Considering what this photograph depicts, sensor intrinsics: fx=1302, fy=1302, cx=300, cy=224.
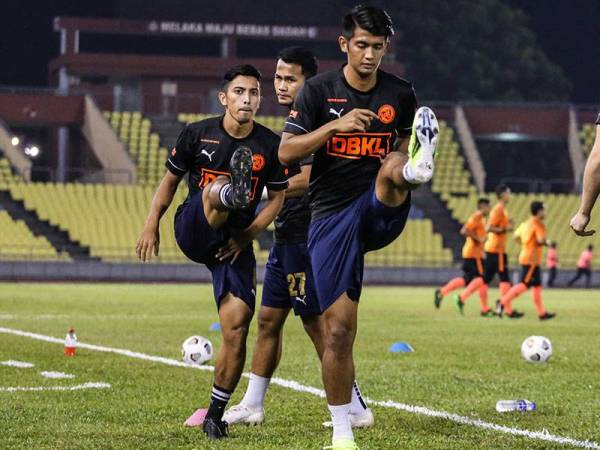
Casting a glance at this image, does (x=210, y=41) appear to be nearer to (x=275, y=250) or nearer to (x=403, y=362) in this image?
(x=403, y=362)

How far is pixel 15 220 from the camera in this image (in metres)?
40.5

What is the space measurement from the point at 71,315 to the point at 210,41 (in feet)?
117

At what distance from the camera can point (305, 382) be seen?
33.3 feet

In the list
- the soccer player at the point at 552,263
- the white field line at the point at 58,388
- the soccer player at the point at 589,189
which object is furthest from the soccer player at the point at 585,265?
the soccer player at the point at 589,189

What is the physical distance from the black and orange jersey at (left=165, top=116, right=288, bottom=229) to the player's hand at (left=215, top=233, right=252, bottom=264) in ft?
0.26

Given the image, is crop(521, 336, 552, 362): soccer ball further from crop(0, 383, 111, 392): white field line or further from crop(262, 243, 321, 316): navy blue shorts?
crop(262, 243, 321, 316): navy blue shorts

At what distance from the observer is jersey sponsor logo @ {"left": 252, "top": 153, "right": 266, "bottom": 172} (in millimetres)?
7341

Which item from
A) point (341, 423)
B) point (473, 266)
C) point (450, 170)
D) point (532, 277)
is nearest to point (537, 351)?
point (341, 423)

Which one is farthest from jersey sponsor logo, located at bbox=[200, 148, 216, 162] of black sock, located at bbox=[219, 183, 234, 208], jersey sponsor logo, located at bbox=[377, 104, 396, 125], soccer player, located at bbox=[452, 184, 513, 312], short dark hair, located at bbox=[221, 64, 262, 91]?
soccer player, located at bbox=[452, 184, 513, 312]

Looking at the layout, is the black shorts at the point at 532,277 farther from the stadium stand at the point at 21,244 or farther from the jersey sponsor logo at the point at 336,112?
the stadium stand at the point at 21,244

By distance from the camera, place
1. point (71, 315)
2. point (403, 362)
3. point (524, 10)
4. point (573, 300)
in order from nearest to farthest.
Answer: point (403, 362) → point (71, 315) → point (573, 300) → point (524, 10)

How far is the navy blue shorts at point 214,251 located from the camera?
727 centimetres

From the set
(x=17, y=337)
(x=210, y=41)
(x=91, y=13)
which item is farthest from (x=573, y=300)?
(x=91, y=13)

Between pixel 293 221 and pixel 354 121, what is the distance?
6.08ft
